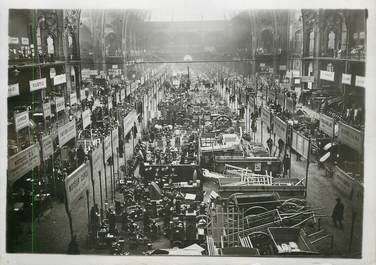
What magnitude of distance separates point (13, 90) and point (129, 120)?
189 cm

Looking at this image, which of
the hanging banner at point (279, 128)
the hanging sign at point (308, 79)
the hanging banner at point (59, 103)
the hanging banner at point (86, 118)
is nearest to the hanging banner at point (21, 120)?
the hanging banner at point (59, 103)

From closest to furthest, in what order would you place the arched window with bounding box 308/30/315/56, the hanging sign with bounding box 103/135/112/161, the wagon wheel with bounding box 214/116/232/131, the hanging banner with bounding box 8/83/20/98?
the hanging banner with bounding box 8/83/20/98 < the arched window with bounding box 308/30/315/56 < the hanging sign with bounding box 103/135/112/161 < the wagon wheel with bounding box 214/116/232/131

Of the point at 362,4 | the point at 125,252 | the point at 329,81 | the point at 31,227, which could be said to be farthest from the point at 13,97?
the point at 362,4

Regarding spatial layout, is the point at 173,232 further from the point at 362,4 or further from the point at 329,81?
the point at 362,4

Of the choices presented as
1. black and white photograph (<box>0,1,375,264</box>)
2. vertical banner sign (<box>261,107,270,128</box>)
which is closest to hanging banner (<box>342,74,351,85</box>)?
black and white photograph (<box>0,1,375,264</box>)

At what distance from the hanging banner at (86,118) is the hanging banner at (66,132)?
0.16m

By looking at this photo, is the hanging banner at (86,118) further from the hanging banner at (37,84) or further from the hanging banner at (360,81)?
the hanging banner at (360,81)

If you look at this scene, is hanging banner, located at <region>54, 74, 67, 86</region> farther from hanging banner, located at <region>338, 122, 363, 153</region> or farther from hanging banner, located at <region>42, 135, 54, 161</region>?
hanging banner, located at <region>338, 122, 363, 153</region>

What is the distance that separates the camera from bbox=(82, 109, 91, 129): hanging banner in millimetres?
6860

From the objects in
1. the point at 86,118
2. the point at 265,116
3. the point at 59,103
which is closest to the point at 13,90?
the point at 59,103

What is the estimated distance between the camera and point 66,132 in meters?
6.63

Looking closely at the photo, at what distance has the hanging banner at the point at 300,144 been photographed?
6.62 m

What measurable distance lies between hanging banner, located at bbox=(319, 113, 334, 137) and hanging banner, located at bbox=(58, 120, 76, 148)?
405cm

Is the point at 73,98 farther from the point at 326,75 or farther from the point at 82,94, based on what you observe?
the point at 326,75
